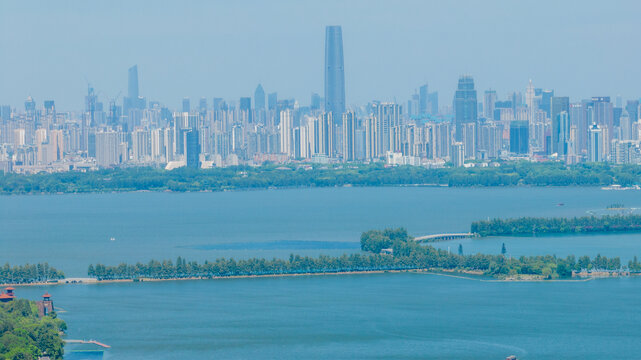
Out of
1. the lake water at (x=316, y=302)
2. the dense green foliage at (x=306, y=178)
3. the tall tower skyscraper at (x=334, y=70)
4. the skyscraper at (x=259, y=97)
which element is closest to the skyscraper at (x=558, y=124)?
the dense green foliage at (x=306, y=178)

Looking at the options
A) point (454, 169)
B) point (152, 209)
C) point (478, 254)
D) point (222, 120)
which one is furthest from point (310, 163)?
point (478, 254)

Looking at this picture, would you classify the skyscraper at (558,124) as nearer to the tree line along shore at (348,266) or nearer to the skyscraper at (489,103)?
the skyscraper at (489,103)

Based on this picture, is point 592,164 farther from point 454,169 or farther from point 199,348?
point 199,348

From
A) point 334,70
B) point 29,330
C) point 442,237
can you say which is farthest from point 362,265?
point 334,70

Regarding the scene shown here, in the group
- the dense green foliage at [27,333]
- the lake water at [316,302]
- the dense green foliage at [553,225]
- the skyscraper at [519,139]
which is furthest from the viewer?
the skyscraper at [519,139]

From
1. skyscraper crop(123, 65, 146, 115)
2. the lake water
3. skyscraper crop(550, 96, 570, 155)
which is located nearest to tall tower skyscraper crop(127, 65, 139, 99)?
skyscraper crop(123, 65, 146, 115)

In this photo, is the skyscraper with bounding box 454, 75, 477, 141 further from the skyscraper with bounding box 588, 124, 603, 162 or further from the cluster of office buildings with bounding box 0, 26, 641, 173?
the skyscraper with bounding box 588, 124, 603, 162
